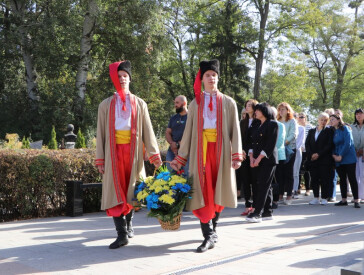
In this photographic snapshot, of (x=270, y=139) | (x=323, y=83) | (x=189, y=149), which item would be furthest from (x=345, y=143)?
(x=323, y=83)

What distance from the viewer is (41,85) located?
26.5 meters

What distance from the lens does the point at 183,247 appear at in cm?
562

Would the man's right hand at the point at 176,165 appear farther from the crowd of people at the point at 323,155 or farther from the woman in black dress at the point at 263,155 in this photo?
the crowd of people at the point at 323,155

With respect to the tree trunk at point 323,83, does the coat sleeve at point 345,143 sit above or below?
below

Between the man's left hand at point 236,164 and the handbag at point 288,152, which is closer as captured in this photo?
the man's left hand at point 236,164

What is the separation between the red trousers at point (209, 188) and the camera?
5.49 meters

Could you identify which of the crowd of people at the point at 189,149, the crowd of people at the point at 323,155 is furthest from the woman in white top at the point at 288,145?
the crowd of people at the point at 189,149

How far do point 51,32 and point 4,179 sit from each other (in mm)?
16055

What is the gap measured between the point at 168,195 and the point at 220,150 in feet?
2.88

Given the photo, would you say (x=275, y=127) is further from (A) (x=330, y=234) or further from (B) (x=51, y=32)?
(B) (x=51, y=32)

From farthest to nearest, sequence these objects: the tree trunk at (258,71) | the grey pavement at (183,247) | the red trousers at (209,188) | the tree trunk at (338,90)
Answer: the tree trunk at (338,90) → the tree trunk at (258,71) → the red trousers at (209,188) → the grey pavement at (183,247)

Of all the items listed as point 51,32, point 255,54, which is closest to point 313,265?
point 51,32

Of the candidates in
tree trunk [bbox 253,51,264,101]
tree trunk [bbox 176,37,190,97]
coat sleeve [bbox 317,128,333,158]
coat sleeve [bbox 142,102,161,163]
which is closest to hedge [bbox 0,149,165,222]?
coat sleeve [bbox 142,102,161,163]

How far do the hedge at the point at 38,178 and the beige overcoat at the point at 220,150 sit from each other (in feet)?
9.69
